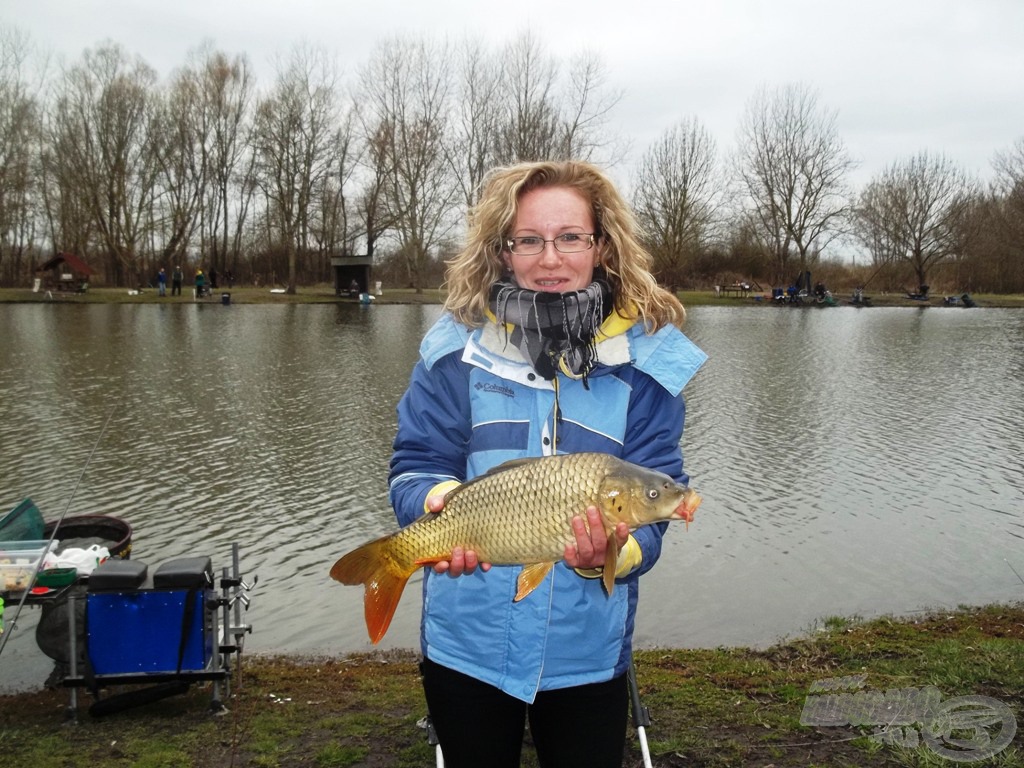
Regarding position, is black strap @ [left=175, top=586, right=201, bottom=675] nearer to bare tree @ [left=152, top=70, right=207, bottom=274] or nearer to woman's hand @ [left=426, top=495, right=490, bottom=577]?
woman's hand @ [left=426, top=495, right=490, bottom=577]

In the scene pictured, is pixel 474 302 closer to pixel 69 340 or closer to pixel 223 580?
pixel 223 580

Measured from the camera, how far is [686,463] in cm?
1086

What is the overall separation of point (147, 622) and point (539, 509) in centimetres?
330

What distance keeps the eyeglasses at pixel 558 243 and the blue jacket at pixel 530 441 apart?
231mm

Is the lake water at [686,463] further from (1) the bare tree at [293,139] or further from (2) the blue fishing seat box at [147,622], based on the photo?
(1) the bare tree at [293,139]

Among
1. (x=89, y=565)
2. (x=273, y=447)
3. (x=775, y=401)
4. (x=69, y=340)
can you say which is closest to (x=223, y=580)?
(x=89, y=565)

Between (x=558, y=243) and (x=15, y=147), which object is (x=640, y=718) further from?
(x=15, y=147)

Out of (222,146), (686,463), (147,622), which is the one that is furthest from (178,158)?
(147,622)

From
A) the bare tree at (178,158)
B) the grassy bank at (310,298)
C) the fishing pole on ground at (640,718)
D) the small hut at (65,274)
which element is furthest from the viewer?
the bare tree at (178,158)

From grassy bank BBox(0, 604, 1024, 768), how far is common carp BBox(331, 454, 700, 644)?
2.01 m

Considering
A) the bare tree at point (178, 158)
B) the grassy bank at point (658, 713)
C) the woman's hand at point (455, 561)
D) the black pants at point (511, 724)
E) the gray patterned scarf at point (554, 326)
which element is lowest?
the grassy bank at point (658, 713)

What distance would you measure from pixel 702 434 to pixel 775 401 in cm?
342

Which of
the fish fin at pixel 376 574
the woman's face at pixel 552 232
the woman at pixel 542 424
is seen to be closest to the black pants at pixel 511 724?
the woman at pixel 542 424

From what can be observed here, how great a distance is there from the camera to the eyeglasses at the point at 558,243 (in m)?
2.35
